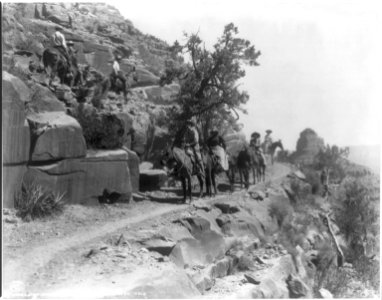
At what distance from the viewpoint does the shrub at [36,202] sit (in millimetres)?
9773

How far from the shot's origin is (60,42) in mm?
16062

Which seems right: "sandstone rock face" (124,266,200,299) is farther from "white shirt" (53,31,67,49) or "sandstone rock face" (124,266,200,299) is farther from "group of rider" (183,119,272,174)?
→ "white shirt" (53,31,67,49)

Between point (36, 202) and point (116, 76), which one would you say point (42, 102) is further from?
point (116, 76)

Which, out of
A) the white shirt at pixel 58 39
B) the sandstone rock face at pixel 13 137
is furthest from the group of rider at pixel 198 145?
the white shirt at pixel 58 39

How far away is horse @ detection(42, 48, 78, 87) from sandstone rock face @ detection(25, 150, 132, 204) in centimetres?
499

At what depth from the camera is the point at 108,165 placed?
40.5 ft

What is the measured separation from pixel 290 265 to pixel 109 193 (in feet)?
18.8

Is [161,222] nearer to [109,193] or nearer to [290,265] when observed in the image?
[109,193]

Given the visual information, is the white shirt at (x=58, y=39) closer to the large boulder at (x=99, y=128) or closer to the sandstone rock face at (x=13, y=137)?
the large boulder at (x=99, y=128)

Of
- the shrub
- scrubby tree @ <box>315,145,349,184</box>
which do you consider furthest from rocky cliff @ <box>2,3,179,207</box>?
scrubby tree @ <box>315,145,349,184</box>

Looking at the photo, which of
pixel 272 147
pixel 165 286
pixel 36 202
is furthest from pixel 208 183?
pixel 272 147

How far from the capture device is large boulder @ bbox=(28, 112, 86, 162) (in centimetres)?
1086

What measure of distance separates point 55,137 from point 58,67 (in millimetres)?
6101

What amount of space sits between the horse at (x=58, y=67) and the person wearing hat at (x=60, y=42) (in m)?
0.15
